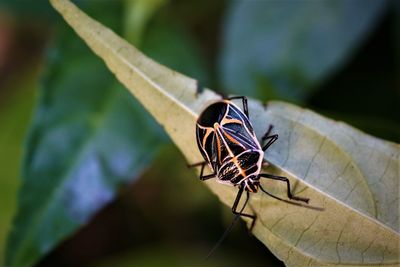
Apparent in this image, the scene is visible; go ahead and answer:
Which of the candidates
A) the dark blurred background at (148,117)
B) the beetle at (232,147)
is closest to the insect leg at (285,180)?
the beetle at (232,147)

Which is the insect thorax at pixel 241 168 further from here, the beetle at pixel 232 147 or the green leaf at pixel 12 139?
the green leaf at pixel 12 139

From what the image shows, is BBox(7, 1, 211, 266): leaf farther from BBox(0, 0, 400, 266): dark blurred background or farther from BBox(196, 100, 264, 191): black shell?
BBox(196, 100, 264, 191): black shell

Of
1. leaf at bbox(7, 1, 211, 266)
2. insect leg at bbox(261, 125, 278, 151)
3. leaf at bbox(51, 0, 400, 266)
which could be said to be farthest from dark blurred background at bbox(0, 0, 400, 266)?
insect leg at bbox(261, 125, 278, 151)

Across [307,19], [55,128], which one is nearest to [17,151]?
[55,128]

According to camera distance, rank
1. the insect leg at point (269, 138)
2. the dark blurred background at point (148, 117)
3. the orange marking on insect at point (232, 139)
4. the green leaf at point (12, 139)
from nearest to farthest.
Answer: the insect leg at point (269, 138) < the orange marking on insect at point (232, 139) < the dark blurred background at point (148, 117) < the green leaf at point (12, 139)

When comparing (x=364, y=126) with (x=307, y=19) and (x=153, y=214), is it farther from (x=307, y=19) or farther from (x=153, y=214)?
(x=153, y=214)

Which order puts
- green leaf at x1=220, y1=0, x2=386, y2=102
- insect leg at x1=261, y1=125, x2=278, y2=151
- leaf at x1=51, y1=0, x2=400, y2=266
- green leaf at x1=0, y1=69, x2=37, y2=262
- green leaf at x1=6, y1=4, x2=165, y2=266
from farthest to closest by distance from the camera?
green leaf at x1=0, y1=69, x2=37, y2=262
green leaf at x1=220, y1=0, x2=386, y2=102
green leaf at x1=6, y1=4, x2=165, y2=266
insect leg at x1=261, y1=125, x2=278, y2=151
leaf at x1=51, y1=0, x2=400, y2=266

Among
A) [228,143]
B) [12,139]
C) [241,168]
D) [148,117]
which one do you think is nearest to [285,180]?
[241,168]
